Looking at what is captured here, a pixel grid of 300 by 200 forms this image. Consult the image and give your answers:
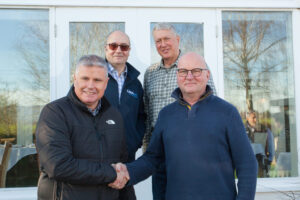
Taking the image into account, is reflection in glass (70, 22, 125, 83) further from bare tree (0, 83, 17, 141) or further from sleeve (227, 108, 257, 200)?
sleeve (227, 108, 257, 200)

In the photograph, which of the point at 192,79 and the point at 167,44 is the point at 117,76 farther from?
the point at 192,79

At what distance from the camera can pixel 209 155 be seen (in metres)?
2.01

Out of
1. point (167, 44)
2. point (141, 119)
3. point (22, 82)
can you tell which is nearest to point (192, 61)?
point (167, 44)

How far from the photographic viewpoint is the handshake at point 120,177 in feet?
6.83

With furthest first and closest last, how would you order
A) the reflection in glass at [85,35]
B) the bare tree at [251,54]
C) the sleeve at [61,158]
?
the bare tree at [251,54] < the reflection in glass at [85,35] < the sleeve at [61,158]

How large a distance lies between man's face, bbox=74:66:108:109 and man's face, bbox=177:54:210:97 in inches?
22.0

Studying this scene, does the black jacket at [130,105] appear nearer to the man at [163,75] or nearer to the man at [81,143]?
→ the man at [163,75]

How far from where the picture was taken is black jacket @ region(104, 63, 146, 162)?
9.08 feet

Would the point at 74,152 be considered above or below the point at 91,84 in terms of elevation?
below

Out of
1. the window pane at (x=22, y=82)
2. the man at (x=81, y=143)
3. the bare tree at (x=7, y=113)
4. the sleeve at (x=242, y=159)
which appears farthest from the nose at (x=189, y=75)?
the bare tree at (x=7, y=113)

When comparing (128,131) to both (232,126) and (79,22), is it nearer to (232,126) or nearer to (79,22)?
(232,126)

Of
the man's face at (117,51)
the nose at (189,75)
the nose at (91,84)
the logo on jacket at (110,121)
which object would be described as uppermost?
the man's face at (117,51)

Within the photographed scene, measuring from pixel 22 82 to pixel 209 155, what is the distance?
296 centimetres

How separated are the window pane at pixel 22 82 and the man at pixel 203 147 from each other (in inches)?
91.2
